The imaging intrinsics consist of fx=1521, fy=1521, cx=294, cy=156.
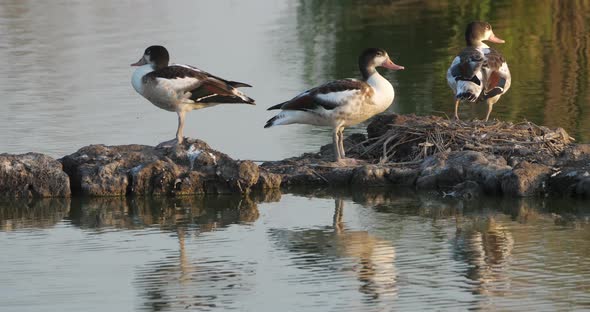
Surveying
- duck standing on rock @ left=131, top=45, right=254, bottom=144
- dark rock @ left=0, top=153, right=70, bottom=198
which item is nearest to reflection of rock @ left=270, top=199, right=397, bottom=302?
duck standing on rock @ left=131, top=45, right=254, bottom=144

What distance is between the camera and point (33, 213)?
1414cm

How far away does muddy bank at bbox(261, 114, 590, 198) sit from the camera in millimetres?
14281

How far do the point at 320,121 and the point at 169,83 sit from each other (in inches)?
62.6

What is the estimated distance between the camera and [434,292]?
1077 centimetres

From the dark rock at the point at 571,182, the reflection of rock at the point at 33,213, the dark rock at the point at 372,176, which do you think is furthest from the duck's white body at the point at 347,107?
the reflection of rock at the point at 33,213

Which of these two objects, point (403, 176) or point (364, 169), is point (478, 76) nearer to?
point (403, 176)

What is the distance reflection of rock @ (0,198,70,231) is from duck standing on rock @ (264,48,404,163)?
2483 millimetres

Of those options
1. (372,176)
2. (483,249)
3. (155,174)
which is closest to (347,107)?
(372,176)

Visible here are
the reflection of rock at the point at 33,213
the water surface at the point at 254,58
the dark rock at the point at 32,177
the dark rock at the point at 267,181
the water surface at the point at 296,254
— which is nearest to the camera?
the water surface at the point at 296,254

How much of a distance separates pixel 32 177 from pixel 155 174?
3.86 ft

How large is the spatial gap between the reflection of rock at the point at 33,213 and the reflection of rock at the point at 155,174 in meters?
0.35

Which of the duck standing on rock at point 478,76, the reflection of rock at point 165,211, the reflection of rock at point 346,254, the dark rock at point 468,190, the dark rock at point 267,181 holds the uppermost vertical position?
the duck standing on rock at point 478,76

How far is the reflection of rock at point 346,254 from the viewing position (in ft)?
36.7

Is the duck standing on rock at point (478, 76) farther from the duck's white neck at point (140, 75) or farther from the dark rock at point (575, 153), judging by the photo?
the duck's white neck at point (140, 75)
